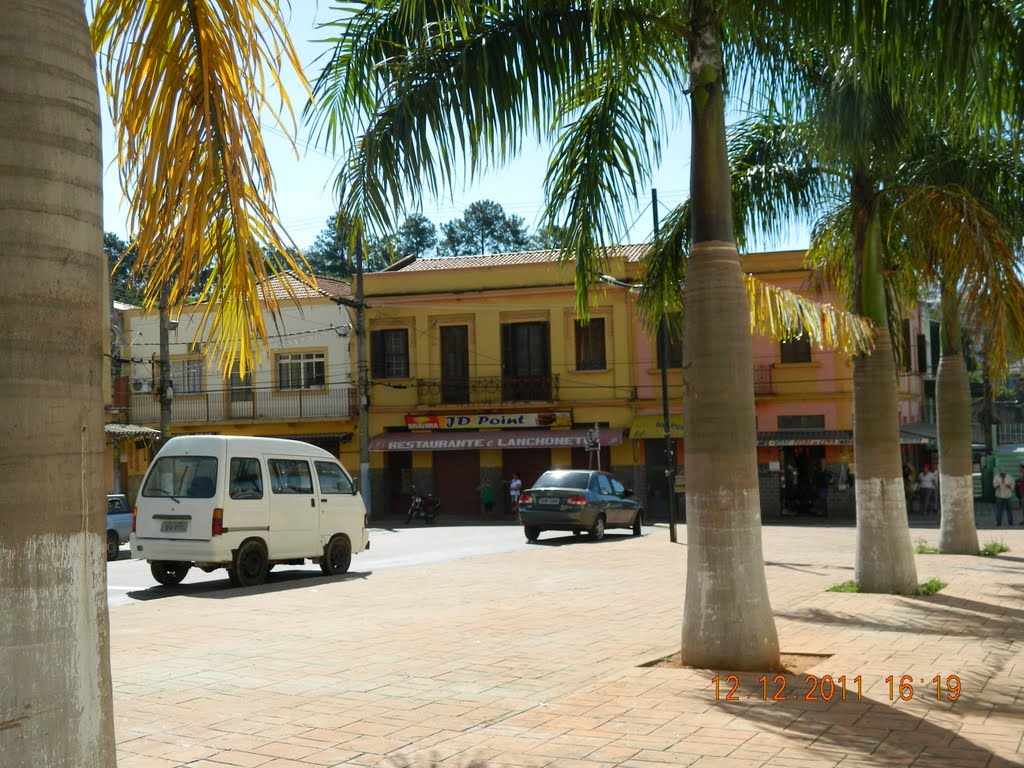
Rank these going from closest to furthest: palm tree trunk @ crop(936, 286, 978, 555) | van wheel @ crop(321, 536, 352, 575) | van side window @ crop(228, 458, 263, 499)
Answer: van side window @ crop(228, 458, 263, 499), van wheel @ crop(321, 536, 352, 575), palm tree trunk @ crop(936, 286, 978, 555)

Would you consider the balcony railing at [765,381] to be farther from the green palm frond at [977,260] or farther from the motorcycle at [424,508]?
the green palm frond at [977,260]

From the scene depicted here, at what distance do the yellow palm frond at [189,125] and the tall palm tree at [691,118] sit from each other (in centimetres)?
261

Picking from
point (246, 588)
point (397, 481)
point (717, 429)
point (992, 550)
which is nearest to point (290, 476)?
Answer: point (246, 588)

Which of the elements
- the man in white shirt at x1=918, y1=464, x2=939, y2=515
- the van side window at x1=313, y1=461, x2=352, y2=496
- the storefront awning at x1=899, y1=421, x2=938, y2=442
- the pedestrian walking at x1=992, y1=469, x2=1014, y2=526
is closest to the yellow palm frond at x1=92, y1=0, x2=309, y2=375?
the van side window at x1=313, y1=461, x2=352, y2=496

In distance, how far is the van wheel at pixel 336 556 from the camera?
54.1 ft

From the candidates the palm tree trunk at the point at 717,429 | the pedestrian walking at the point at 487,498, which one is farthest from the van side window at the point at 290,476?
the pedestrian walking at the point at 487,498

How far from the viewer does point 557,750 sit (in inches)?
222

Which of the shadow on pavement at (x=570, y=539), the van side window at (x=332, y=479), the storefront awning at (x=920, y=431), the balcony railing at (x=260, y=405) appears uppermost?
the balcony railing at (x=260, y=405)

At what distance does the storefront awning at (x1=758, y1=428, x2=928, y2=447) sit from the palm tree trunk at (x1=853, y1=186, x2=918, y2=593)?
24908 millimetres

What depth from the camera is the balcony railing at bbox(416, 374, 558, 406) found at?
4088 centimetres

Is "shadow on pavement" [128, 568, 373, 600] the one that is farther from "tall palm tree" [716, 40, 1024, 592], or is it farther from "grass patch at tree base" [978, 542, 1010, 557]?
"grass patch at tree base" [978, 542, 1010, 557]

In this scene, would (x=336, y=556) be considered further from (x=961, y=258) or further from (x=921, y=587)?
(x=961, y=258)

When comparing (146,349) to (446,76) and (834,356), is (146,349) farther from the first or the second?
(446,76)
